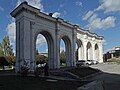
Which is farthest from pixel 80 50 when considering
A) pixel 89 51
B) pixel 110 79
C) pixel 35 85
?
pixel 35 85

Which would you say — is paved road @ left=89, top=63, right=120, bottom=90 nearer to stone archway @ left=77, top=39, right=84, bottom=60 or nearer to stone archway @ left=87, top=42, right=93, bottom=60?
stone archway @ left=77, top=39, right=84, bottom=60

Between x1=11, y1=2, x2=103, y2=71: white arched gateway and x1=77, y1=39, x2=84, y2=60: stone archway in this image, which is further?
x1=77, y1=39, x2=84, y2=60: stone archway

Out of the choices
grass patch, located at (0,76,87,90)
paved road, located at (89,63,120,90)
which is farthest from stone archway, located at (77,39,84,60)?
grass patch, located at (0,76,87,90)

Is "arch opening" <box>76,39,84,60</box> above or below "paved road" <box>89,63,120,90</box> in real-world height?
above

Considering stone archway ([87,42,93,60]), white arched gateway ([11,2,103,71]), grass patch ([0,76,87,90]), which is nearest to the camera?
grass patch ([0,76,87,90])

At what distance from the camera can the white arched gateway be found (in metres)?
38.0

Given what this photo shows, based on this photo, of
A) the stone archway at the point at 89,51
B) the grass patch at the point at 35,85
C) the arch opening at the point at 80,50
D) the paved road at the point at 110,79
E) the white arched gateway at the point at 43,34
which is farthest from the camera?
the stone archway at the point at 89,51

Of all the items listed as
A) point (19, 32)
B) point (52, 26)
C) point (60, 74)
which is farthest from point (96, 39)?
point (60, 74)

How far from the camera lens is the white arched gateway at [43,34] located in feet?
125

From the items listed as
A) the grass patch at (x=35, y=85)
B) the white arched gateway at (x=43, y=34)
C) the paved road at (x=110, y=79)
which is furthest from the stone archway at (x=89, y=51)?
the grass patch at (x=35, y=85)

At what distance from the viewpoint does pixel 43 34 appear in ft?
154

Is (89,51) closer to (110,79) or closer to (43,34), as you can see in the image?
(43,34)

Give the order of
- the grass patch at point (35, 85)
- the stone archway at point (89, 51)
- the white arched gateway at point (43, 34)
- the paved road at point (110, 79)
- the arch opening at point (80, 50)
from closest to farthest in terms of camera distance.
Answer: the grass patch at point (35, 85), the paved road at point (110, 79), the white arched gateway at point (43, 34), the arch opening at point (80, 50), the stone archway at point (89, 51)

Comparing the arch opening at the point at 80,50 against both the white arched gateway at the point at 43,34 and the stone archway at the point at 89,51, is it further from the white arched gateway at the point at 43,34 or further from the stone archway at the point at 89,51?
the stone archway at the point at 89,51
